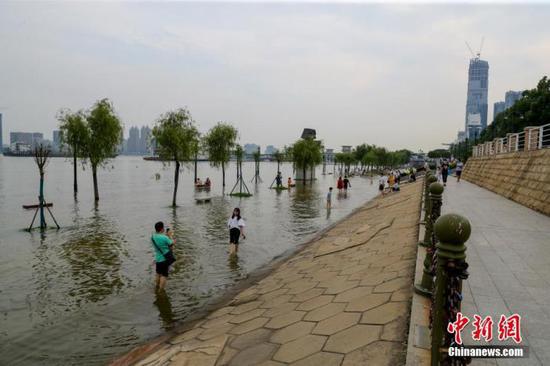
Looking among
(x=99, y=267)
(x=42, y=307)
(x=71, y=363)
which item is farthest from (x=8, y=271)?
(x=71, y=363)

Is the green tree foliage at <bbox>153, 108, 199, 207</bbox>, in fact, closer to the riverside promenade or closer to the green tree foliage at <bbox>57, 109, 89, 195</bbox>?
the green tree foliage at <bbox>57, 109, 89, 195</bbox>

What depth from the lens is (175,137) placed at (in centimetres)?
2341

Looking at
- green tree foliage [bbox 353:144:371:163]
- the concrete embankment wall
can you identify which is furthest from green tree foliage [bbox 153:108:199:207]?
green tree foliage [bbox 353:144:371:163]

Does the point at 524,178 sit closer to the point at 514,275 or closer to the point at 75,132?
the point at 514,275

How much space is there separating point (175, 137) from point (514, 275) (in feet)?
70.0

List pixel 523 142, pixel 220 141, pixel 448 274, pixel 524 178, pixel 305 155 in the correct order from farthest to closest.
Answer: pixel 305 155
pixel 220 141
pixel 523 142
pixel 524 178
pixel 448 274

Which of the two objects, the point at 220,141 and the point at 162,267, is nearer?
the point at 162,267

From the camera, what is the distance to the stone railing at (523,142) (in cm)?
1407

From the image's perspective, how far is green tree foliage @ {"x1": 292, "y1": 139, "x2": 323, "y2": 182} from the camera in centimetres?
4816

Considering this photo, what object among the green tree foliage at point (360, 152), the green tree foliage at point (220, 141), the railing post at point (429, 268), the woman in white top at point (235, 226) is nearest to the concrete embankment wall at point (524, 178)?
the railing post at point (429, 268)

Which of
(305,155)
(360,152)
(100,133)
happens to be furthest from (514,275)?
(360,152)

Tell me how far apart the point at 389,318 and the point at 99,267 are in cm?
861

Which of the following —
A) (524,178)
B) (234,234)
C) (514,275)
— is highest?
(524,178)

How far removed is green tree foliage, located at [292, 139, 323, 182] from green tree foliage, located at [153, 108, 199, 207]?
24.8 m
